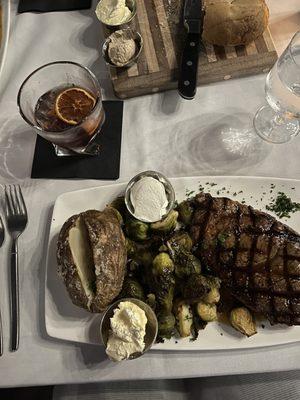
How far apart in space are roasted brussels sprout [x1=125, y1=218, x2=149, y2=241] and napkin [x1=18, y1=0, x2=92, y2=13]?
1242mm

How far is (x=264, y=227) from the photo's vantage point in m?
1.44

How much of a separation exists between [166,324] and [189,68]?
111cm

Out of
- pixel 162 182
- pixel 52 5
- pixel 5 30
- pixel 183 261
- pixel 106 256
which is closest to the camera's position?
pixel 106 256

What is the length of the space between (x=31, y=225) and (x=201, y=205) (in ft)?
2.49

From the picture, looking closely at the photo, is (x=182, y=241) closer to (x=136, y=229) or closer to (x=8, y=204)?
(x=136, y=229)

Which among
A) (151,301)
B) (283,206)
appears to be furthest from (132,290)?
(283,206)

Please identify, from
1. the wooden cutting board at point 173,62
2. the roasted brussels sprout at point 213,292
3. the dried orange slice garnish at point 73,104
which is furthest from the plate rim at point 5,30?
the roasted brussels sprout at point 213,292

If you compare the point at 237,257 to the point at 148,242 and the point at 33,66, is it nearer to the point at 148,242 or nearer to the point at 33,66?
the point at 148,242

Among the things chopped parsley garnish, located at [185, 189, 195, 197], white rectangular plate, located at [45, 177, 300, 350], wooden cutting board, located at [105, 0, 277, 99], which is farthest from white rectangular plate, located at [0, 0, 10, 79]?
chopped parsley garnish, located at [185, 189, 195, 197]

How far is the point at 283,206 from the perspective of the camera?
5.16ft

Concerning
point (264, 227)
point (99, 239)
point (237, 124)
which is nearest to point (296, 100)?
point (237, 124)

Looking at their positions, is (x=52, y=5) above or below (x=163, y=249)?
above

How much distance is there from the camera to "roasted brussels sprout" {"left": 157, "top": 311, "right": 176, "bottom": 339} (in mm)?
1364

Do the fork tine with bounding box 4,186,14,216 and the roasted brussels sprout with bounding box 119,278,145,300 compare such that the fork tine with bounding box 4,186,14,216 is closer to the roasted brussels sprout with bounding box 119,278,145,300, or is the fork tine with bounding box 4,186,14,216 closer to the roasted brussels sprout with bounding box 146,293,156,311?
the roasted brussels sprout with bounding box 119,278,145,300
